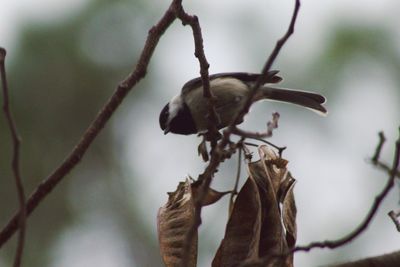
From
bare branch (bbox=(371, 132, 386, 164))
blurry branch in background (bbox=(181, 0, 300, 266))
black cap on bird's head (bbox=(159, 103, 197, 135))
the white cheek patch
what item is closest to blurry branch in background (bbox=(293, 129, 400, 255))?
bare branch (bbox=(371, 132, 386, 164))

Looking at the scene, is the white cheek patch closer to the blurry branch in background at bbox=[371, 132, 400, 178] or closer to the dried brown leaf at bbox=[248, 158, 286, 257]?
the dried brown leaf at bbox=[248, 158, 286, 257]

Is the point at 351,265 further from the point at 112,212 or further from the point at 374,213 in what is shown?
the point at 112,212

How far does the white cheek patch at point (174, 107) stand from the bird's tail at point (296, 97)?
17.6 inches

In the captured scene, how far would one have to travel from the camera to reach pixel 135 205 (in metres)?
8.34

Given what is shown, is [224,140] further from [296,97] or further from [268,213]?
[296,97]

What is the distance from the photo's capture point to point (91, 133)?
5.92 feet

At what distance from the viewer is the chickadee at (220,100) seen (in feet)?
12.5

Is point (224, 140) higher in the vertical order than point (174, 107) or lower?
higher

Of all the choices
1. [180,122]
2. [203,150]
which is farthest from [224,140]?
[180,122]

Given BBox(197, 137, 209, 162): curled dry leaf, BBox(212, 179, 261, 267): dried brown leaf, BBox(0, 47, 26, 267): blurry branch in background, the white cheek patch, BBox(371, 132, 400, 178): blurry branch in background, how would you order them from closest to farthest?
1. BBox(0, 47, 26, 267): blurry branch in background
2. BBox(371, 132, 400, 178): blurry branch in background
3. BBox(212, 179, 261, 267): dried brown leaf
4. BBox(197, 137, 209, 162): curled dry leaf
5. the white cheek patch

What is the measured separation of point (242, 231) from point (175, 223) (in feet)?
0.74

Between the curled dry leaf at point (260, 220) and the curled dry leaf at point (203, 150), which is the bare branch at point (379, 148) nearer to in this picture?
the curled dry leaf at point (260, 220)

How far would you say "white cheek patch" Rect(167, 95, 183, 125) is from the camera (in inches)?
159

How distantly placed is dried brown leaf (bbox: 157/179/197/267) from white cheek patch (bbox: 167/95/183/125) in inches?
65.7
